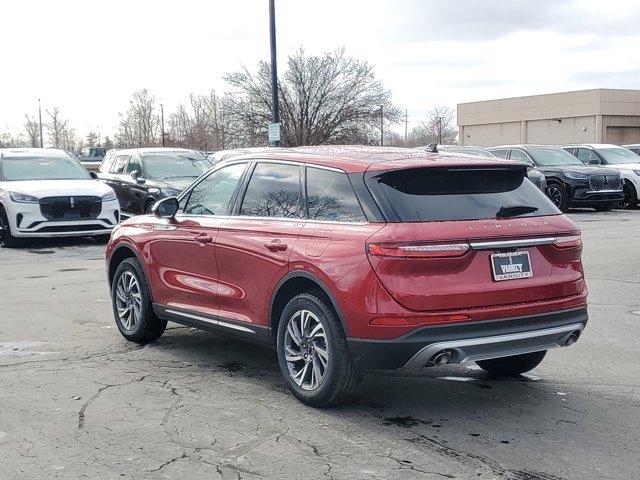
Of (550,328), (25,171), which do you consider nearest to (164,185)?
(25,171)

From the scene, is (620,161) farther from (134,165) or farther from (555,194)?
(134,165)

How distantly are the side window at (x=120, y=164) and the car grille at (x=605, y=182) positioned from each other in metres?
11.7

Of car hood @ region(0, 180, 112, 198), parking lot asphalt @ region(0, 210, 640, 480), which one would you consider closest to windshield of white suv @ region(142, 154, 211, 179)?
car hood @ region(0, 180, 112, 198)

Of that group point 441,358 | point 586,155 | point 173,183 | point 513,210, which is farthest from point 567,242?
point 586,155

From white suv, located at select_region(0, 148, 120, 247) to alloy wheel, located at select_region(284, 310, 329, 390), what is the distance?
10.6m

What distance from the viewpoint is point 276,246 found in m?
5.59

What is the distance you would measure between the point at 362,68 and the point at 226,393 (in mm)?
38379

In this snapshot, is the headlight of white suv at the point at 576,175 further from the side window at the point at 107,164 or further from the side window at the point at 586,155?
the side window at the point at 107,164

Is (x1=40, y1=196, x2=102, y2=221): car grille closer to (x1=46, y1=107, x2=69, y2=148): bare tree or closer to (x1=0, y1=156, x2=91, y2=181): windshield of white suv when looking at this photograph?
(x1=0, y1=156, x2=91, y2=181): windshield of white suv

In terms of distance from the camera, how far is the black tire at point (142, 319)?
715cm

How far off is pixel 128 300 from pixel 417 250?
3.49 meters

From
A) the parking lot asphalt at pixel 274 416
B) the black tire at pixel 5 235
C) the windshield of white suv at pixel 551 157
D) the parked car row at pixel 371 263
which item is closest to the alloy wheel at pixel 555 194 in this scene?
the windshield of white suv at pixel 551 157

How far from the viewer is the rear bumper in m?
4.84

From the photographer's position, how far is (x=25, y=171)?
16.2m
